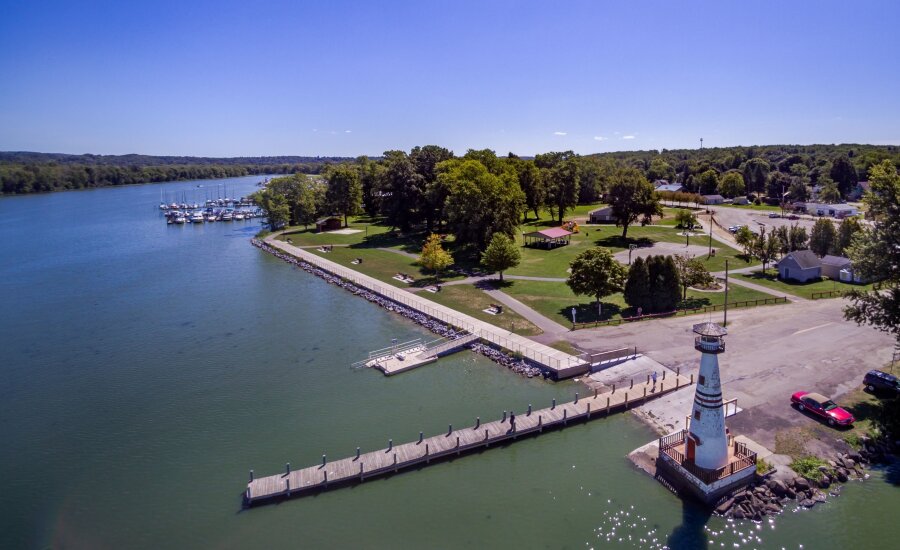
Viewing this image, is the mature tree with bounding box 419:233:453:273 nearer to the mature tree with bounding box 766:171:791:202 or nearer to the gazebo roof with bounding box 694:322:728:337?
the gazebo roof with bounding box 694:322:728:337

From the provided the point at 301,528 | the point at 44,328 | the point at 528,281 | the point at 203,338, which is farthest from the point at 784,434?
the point at 44,328

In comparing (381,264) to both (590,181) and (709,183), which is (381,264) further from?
(709,183)

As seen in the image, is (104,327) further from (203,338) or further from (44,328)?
(203,338)

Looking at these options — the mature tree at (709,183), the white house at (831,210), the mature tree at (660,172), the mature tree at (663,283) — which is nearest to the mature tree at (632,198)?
the mature tree at (663,283)

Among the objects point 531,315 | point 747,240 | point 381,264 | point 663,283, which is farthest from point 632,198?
point 531,315

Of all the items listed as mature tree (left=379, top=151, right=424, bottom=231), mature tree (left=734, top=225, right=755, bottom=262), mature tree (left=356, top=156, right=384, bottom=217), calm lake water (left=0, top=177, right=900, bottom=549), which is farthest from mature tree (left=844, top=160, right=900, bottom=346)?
mature tree (left=356, top=156, right=384, bottom=217)
